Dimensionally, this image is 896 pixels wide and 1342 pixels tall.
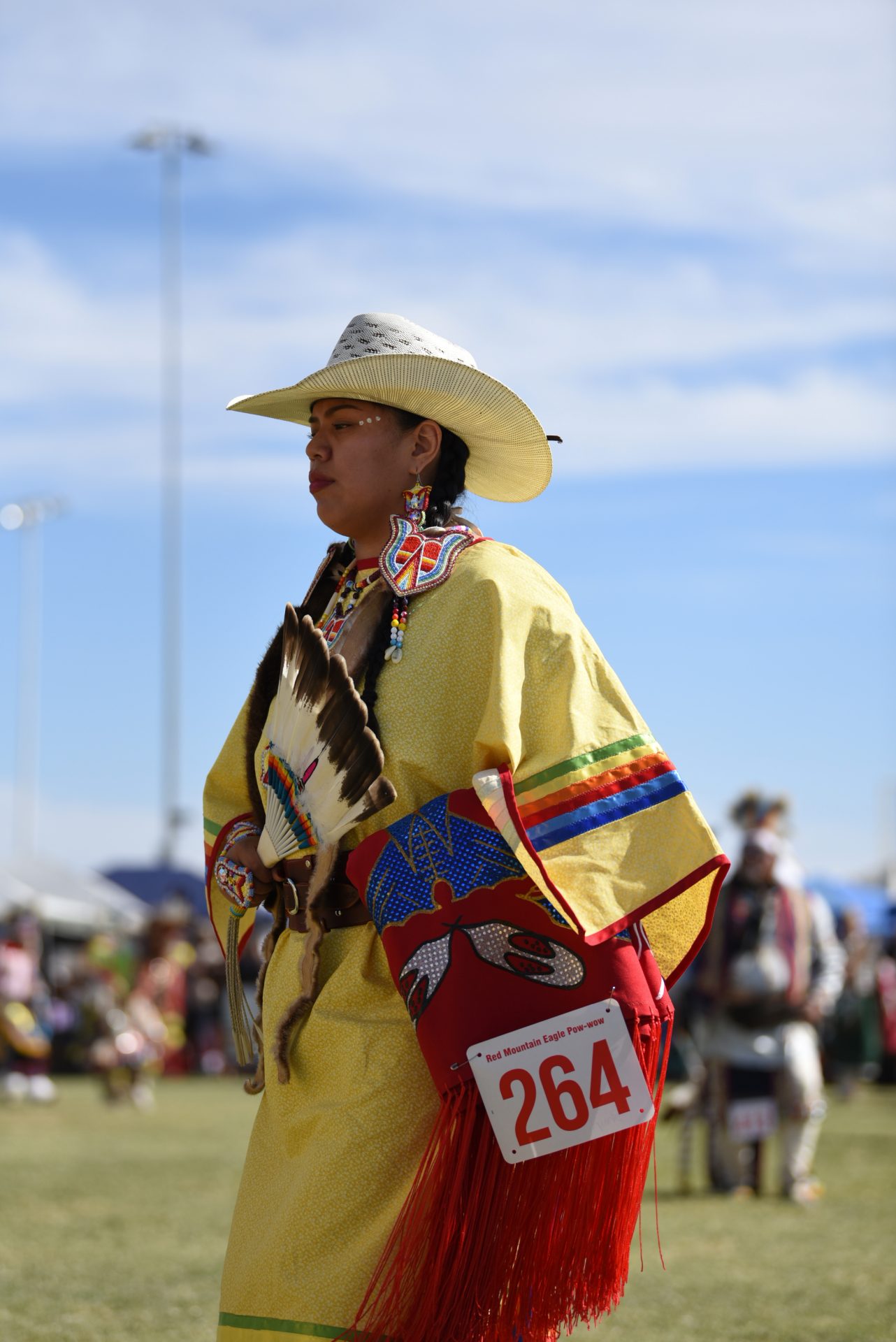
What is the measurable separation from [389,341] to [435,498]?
0.28m

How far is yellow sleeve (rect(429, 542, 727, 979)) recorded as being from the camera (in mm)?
2609

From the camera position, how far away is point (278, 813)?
116 inches

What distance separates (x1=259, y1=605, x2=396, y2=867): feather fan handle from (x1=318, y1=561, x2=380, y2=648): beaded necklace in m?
0.07

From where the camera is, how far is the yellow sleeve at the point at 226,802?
125 inches

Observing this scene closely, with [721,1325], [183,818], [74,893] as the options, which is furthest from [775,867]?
[183,818]

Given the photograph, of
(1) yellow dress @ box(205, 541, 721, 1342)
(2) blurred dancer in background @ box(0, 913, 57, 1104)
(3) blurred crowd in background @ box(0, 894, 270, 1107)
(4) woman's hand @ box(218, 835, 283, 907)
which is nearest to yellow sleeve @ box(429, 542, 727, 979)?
(1) yellow dress @ box(205, 541, 721, 1342)

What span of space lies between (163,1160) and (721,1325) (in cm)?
534

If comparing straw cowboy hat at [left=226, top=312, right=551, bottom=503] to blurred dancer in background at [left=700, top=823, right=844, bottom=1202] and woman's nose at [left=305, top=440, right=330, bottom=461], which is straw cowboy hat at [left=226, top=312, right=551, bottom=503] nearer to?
woman's nose at [left=305, top=440, right=330, bottom=461]

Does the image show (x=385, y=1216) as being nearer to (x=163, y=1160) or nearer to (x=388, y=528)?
(x=388, y=528)

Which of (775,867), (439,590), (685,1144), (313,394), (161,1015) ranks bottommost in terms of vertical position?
(161,1015)

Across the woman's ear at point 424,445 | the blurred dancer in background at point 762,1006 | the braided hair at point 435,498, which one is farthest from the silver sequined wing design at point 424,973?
the blurred dancer in background at point 762,1006

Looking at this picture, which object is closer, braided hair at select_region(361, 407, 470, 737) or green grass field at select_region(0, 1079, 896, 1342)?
braided hair at select_region(361, 407, 470, 737)

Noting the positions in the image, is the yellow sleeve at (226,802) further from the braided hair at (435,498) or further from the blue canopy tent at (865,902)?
the blue canopy tent at (865,902)

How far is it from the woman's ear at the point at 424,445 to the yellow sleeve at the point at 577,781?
0.27m
